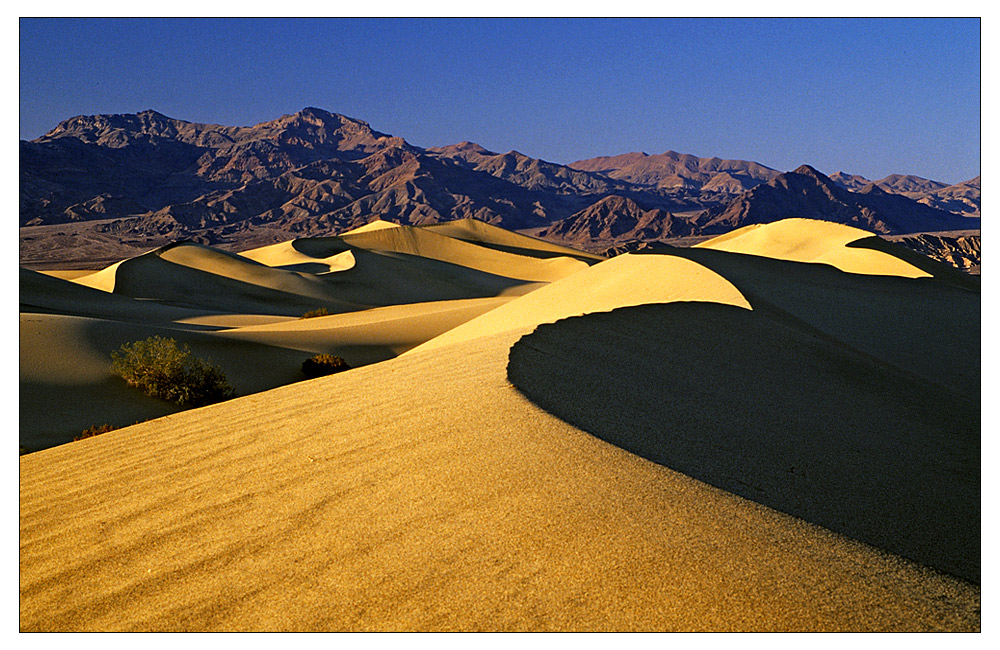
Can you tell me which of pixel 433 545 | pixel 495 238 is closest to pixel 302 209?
pixel 495 238

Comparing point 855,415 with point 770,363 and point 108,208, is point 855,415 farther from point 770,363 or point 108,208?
point 108,208

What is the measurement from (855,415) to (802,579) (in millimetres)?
5512

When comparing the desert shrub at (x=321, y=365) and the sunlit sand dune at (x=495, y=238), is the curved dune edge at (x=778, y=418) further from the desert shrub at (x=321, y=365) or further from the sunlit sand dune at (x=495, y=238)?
the sunlit sand dune at (x=495, y=238)

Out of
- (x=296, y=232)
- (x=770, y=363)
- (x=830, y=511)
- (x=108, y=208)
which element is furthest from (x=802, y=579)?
(x=108, y=208)

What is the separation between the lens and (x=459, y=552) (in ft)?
12.7

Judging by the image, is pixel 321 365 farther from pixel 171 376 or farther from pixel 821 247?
pixel 821 247

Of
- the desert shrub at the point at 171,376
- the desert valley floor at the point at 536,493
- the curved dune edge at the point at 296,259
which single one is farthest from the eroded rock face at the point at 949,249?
the desert shrub at the point at 171,376

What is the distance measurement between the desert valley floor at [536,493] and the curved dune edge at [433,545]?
0.05ft

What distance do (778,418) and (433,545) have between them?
5023 mm

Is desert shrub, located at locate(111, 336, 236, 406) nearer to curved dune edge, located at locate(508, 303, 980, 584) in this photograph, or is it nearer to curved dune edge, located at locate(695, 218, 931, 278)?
curved dune edge, located at locate(508, 303, 980, 584)

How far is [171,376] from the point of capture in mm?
12836

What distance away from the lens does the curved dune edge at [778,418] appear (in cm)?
581

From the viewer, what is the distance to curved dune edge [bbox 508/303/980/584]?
5809mm

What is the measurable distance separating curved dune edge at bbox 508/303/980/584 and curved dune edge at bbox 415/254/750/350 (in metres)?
4.25
